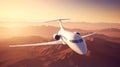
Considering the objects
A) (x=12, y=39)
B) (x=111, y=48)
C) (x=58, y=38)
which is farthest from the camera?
(x=12, y=39)

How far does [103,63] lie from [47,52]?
62.4ft

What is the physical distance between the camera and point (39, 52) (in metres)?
61.2

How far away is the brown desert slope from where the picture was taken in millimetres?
49000

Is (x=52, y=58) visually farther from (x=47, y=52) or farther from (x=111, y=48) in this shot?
(x=111, y=48)

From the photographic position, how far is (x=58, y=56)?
54625 mm

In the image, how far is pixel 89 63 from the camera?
47.7 meters

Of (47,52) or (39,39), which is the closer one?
(47,52)

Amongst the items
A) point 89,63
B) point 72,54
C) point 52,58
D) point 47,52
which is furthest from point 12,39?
point 89,63

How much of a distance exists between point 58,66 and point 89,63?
756 cm

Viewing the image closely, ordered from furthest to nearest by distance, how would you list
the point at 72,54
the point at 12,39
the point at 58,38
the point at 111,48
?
the point at 12,39
the point at 111,48
the point at 72,54
the point at 58,38

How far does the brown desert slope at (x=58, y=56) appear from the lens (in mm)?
49000

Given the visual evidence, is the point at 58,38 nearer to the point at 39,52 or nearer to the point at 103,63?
the point at 103,63

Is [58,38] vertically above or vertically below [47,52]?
above

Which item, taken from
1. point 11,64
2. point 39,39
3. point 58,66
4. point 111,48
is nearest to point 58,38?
point 58,66
